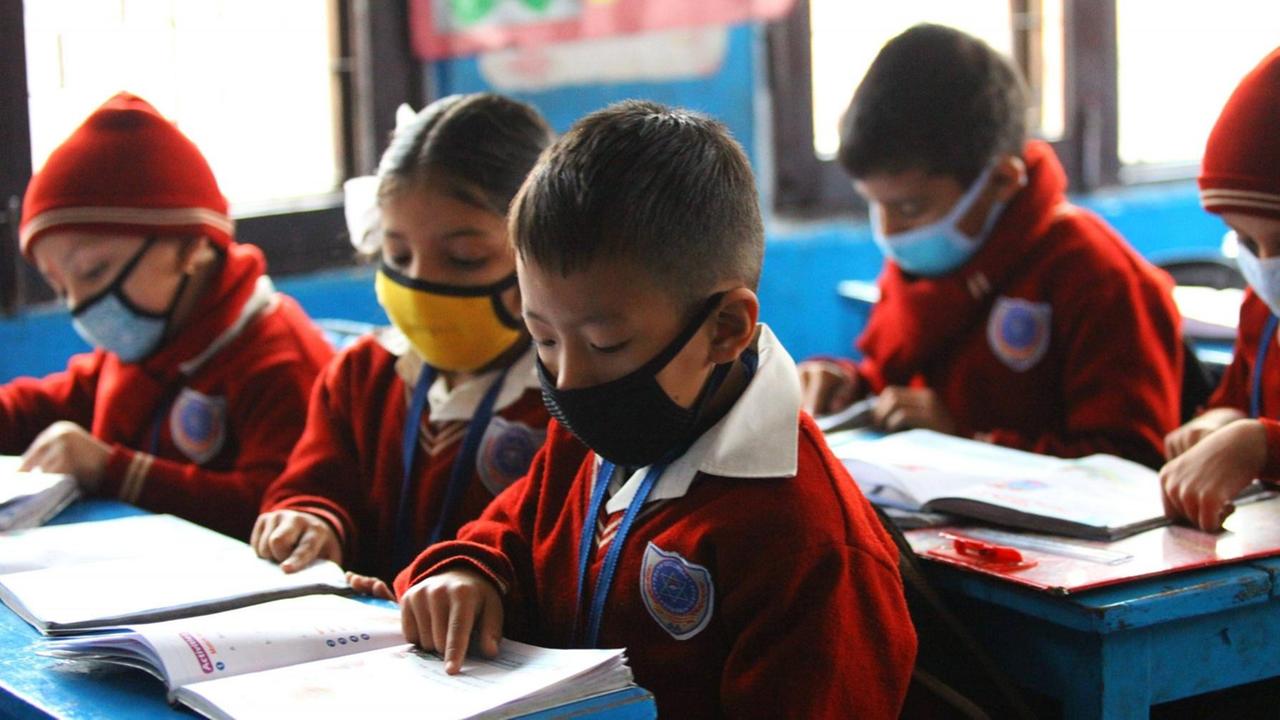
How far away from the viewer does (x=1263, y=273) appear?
191 centimetres

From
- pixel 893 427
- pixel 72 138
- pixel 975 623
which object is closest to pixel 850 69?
pixel 893 427

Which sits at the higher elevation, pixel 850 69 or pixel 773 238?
pixel 850 69

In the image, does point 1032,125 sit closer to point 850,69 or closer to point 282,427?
point 850,69

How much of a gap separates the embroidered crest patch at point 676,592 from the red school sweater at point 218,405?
0.97 meters

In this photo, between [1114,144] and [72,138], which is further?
[1114,144]

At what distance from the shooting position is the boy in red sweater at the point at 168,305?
229 centimetres

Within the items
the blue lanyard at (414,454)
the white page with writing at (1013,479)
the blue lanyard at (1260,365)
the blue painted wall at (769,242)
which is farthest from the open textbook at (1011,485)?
the blue painted wall at (769,242)

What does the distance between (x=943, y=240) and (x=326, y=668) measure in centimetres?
147

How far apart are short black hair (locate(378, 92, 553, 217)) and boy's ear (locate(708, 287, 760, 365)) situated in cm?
55

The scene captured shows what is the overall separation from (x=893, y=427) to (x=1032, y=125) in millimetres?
2895

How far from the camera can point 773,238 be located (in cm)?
441

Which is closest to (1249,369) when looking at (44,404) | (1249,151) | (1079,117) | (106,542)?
(1249,151)

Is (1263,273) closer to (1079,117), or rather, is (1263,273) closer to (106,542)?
(106,542)

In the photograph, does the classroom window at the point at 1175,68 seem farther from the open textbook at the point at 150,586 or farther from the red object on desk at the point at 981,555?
the open textbook at the point at 150,586
